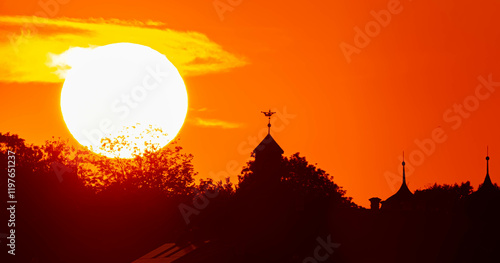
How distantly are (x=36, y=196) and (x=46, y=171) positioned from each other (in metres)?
11.8

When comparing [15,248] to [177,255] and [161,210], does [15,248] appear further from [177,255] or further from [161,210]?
[177,255]

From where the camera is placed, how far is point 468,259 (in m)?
74.1

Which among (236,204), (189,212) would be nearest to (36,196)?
(189,212)
